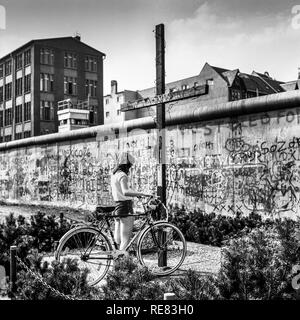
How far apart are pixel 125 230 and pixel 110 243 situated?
22cm

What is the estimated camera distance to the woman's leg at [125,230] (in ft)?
15.8

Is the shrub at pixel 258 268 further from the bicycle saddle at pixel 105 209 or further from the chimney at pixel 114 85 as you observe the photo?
the bicycle saddle at pixel 105 209

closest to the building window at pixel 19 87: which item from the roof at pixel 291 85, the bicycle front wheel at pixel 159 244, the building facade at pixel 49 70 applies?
the building facade at pixel 49 70

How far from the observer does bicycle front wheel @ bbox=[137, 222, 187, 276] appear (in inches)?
190

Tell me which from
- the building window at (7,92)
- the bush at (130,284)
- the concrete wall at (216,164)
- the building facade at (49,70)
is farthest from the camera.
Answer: the concrete wall at (216,164)

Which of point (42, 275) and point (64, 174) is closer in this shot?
point (42, 275)

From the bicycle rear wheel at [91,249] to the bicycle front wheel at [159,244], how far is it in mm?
342

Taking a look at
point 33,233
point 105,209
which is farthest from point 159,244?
point 33,233

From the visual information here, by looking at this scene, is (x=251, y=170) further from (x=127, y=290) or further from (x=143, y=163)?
(x=127, y=290)

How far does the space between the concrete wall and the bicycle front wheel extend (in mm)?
954

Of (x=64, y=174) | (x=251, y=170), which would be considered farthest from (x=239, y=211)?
(x=64, y=174)

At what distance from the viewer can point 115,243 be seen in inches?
188

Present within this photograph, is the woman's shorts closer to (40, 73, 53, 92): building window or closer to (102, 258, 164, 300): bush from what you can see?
Answer: (40, 73, 53, 92): building window
